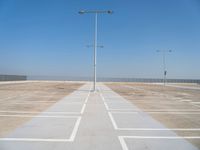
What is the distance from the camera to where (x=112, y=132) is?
18.8 ft


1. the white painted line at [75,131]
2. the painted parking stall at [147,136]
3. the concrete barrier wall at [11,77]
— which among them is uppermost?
the concrete barrier wall at [11,77]

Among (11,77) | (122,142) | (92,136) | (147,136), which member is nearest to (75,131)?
(92,136)


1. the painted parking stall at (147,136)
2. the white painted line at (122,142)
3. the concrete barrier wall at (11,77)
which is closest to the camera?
the white painted line at (122,142)

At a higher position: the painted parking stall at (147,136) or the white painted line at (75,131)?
the white painted line at (75,131)

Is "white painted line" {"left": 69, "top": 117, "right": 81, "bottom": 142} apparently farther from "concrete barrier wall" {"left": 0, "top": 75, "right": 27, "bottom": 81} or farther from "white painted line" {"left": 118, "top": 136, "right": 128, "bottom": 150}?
"concrete barrier wall" {"left": 0, "top": 75, "right": 27, "bottom": 81}

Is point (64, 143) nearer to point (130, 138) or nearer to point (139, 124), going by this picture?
point (130, 138)

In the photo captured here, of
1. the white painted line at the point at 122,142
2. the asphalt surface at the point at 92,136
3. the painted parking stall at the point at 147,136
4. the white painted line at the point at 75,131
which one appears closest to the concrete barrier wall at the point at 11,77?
the asphalt surface at the point at 92,136

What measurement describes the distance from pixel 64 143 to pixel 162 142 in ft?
8.12

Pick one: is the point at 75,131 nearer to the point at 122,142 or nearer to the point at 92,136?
the point at 92,136

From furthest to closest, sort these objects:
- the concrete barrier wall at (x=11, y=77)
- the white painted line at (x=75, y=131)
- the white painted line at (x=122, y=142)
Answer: the concrete barrier wall at (x=11, y=77) → the white painted line at (x=75, y=131) → the white painted line at (x=122, y=142)

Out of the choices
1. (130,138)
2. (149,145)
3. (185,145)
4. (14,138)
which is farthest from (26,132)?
(185,145)

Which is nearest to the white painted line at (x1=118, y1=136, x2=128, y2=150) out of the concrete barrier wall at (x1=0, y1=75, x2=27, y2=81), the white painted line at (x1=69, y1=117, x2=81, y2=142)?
the white painted line at (x1=69, y1=117, x2=81, y2=142)

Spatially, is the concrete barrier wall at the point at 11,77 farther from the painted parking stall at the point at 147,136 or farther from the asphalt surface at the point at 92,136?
the painted parking stall at the point at 147,136

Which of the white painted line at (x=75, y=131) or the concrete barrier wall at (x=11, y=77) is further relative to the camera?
the concrete barrier wall at (x=11, y=77)
